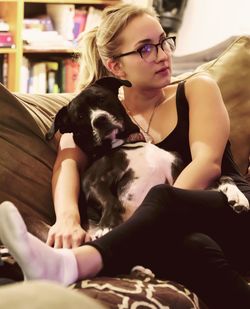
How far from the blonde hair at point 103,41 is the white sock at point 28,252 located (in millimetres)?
907

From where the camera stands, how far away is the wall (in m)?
4.29

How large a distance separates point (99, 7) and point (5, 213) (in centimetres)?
368

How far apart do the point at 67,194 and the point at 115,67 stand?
50 centimetres

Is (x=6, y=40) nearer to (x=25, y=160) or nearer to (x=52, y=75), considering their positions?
(x=52, y=75)

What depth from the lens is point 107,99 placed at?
6.56ft

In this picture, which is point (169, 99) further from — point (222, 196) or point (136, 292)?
point (136, 292)

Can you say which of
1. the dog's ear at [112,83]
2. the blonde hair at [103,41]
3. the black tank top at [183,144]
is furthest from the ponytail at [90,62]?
the black tank top at [183,144]

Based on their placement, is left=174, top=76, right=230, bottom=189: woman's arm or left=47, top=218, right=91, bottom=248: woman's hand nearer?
left=47, top=218, right=91, bottom=248: woman's hand

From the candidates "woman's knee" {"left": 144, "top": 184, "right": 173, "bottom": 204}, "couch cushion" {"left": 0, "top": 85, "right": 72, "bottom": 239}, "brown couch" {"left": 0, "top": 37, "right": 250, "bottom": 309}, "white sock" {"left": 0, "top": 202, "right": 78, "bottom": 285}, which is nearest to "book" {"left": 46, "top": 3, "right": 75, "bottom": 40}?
"brown couch" {"left": 0, "top": 37, "right": 250, "bottom": 309}

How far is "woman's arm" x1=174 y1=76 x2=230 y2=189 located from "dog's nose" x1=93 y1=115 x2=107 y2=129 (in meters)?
0.27

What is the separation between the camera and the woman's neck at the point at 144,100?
2102 mm

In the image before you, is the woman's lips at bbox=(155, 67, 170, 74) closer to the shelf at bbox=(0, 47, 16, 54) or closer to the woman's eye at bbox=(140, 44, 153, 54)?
the woman's eye at bbox=(140, 44, 153, 54)

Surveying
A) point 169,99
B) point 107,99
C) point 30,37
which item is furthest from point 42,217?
point 30,37

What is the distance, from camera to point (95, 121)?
194 cm
